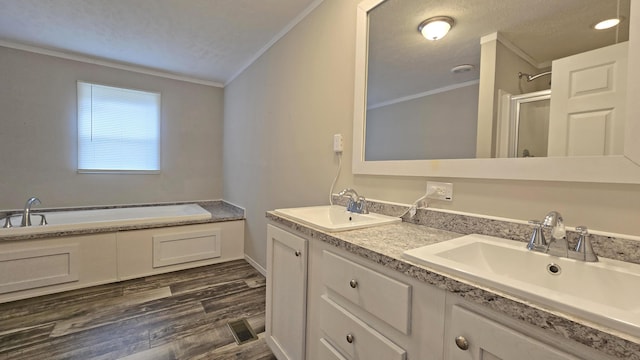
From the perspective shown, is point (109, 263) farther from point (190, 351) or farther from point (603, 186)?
point (603, 186)

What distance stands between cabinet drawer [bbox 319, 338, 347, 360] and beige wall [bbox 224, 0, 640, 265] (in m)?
0.76

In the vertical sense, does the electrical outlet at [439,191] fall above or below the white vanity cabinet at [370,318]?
above

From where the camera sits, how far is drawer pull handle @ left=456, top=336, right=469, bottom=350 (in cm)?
63

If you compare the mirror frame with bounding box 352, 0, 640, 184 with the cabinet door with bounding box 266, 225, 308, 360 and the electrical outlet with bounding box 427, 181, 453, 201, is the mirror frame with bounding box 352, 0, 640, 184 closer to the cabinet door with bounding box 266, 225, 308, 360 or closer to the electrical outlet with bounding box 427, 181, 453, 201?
the electrical outlet with bounding box 427, 181, 453, 201

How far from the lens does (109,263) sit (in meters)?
2.54

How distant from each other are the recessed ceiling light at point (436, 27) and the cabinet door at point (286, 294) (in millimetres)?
1209

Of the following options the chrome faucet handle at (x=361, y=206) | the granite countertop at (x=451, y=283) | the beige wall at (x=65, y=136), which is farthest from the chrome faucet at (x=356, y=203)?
the beige wall at (x=65, y=136)

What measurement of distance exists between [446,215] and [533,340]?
2.28 feet

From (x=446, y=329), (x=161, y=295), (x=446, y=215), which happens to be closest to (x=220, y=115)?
(x=161, y=295)

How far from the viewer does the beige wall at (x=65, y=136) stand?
2848 millimetres

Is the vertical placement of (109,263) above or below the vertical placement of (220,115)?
below

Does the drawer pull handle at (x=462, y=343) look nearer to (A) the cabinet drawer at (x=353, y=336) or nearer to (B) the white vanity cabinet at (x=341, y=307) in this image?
(B) the white vanity cabinet at (x=341, y=307)

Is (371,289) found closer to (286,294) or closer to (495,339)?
(495,339)

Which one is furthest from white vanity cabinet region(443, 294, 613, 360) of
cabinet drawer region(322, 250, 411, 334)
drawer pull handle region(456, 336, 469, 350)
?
cabinet drawer region(322, 250, 411, 334)
